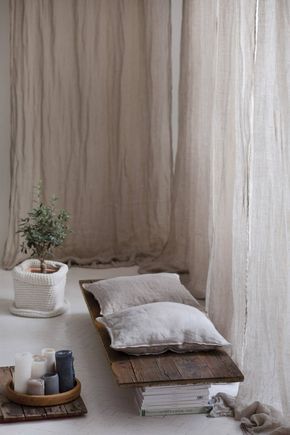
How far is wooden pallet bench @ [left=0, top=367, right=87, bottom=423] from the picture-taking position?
347 cm

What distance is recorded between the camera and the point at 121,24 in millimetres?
5969

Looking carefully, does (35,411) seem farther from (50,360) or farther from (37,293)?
(37,293)

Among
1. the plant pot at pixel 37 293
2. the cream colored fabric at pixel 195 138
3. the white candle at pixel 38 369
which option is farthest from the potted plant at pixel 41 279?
the white candle at pixel 38 369

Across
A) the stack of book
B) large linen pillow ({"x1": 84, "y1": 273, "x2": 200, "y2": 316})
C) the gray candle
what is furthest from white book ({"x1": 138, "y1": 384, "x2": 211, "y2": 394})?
large linen pillow ({"x1": 84, "y1": 273, "x2": 200, "y2": 316})

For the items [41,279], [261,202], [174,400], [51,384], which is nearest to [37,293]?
[41,279]

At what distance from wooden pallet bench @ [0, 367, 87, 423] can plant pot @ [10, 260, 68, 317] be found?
1199mm

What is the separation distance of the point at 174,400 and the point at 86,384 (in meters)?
0.49

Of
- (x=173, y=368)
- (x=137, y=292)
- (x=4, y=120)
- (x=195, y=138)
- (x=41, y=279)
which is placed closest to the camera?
(x=173, y=368)

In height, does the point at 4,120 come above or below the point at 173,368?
above

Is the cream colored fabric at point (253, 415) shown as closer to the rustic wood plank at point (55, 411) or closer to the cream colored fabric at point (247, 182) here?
the cream colored fabric at point (247, 182)

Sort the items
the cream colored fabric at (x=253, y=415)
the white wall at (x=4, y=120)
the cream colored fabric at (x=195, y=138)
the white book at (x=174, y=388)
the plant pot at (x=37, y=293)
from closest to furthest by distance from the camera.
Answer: the cream colored fabric at (x=253, y=415)
the white book at (x=174, y=388)
the plant pot at (x=37, y=293)
the cream colored fabric at (x=195, y=138)
the white wall at (x=4, y=120)

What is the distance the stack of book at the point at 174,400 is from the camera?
11.6 ft

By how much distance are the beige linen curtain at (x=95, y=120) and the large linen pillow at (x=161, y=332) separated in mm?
2153

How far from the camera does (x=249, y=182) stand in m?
3.94
